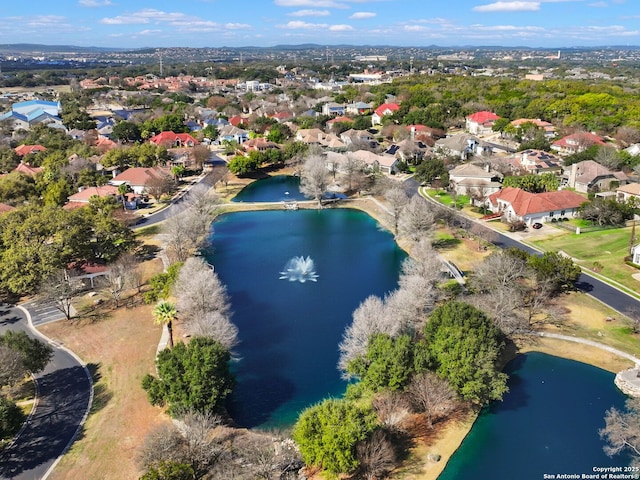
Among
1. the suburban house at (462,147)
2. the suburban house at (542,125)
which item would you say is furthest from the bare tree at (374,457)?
the suburban house at (542,125)

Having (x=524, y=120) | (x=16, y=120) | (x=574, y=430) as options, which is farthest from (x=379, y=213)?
(x=16, y=120)

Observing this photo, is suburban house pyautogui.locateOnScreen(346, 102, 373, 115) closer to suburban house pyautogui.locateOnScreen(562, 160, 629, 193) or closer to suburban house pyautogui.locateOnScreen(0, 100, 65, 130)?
suburban house pyautogui.locateOnScreen(562, 160, 629, 193)

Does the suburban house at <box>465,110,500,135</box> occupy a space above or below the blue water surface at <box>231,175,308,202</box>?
above

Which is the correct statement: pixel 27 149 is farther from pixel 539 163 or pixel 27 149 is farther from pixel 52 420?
pixel 539 163

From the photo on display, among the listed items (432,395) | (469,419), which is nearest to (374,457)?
(432,395)

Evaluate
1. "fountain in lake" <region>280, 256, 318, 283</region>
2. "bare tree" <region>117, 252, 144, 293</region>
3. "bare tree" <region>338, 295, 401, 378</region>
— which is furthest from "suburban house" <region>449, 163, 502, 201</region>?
"bare tree" <region>117, 252, 144, 293</region>

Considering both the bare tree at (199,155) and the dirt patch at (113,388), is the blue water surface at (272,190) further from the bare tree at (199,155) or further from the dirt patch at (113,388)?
the dirt patch at (113,388)
